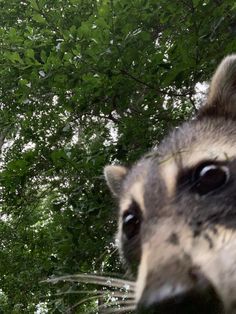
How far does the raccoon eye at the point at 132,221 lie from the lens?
3.69 m

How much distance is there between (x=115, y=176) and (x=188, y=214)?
72.6 inches

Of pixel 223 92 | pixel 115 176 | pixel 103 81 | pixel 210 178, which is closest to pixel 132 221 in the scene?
pixel 210 178

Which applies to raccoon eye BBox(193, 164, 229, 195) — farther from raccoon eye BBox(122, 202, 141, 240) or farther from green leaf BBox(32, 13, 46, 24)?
green leaf BBox(32, 13, 46, 24)

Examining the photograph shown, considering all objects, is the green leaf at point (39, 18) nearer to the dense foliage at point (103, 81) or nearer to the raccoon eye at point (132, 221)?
the dense foliage at point (103, 81)

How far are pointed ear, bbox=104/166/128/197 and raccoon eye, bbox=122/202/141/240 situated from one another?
0.78 m

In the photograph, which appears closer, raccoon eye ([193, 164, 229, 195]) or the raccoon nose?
the raccoon nose

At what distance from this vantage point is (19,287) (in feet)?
47.1

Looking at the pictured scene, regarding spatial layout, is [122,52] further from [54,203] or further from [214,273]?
[214,273]

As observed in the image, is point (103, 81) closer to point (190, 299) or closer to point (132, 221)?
point (132, 221)

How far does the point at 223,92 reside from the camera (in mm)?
4008

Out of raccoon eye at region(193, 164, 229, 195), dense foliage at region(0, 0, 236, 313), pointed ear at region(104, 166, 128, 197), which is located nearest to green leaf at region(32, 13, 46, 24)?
dense foliage at region(0, 0, 236, 313)

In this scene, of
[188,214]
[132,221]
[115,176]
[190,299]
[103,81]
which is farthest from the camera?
[103,81]

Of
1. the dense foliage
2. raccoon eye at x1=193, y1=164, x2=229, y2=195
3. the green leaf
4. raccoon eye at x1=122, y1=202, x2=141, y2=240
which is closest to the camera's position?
raccoon eye at x1=193, y1=164, x2=229, y2=195

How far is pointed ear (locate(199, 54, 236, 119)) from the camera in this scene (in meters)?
3.89
